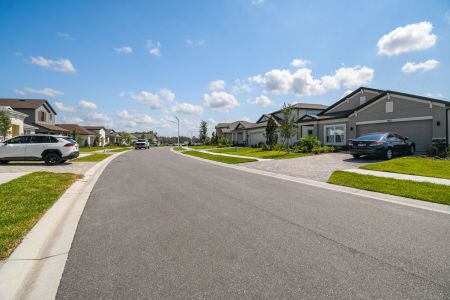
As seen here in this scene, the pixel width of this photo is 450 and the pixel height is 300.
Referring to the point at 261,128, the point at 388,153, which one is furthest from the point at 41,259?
the point at 261,128

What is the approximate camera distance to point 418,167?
11.1 metres

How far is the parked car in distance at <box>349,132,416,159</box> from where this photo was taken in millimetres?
14125

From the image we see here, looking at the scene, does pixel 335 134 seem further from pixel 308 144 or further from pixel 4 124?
pixel 4 124

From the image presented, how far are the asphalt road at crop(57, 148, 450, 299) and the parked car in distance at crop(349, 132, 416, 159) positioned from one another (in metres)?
9.17

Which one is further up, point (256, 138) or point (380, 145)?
point (256, 138)

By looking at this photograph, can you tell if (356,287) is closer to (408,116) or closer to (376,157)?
(376,157)

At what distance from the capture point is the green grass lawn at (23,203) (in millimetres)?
3878

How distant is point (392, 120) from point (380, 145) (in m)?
6.25

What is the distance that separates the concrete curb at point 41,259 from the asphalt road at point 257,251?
16 cm

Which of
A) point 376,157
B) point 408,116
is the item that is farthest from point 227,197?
point 408,116

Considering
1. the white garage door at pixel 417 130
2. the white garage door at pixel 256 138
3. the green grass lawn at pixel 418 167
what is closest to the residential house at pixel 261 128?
the white garage door at pixel 256 138

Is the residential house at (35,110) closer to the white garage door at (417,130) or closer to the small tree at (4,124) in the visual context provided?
the small tree at (4,124)

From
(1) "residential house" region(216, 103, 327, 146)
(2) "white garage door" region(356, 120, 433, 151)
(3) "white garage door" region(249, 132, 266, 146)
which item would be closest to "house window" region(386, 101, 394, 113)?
(2) "white garage door" region(356, 120, 433, 151)

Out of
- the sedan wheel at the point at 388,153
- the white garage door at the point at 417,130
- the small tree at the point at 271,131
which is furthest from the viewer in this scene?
the small tree at the point at 271,131
